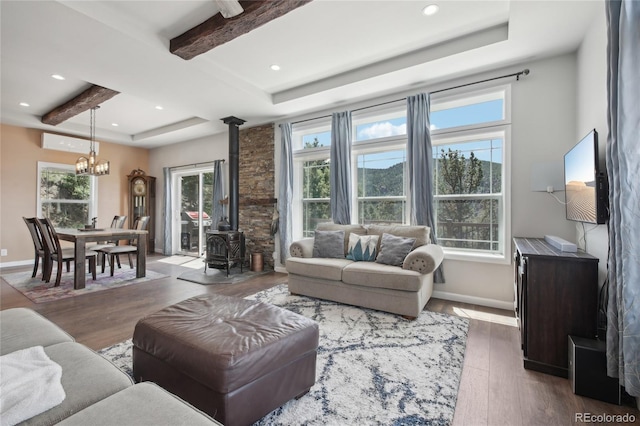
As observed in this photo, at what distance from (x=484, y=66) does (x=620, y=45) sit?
1940mm

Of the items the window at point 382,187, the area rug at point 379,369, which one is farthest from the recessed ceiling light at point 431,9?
the area rug at point 379,369

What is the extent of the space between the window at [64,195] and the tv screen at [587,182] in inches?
334

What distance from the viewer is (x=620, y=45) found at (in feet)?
4.89

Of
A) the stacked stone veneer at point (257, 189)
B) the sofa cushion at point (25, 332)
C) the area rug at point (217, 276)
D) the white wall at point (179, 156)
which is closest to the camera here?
the sofa cushion at point (25, 332)

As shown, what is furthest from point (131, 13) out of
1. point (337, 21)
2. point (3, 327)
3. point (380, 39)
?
point (3, 327)

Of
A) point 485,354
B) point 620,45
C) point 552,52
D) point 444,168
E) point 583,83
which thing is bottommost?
point 485,354

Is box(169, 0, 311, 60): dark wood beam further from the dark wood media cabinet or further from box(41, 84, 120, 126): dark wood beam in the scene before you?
the dark wood media cabinet

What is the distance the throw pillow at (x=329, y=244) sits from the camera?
3.72 m

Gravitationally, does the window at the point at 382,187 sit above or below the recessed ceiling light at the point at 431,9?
below

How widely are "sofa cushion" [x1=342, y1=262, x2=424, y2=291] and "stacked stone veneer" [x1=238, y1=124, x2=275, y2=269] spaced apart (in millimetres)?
2380

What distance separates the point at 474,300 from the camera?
133 inches

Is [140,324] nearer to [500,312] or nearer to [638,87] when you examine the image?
[638,87]

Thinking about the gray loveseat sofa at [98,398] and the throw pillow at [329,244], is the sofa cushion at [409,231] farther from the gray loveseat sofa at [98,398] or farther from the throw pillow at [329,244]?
the gray loveseat sofa at [98,398]

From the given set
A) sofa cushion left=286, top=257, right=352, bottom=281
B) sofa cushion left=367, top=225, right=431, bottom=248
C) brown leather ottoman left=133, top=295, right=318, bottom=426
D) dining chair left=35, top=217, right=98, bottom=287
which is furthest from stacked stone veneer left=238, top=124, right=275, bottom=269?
brown leather ottoman left=133, top=295, right=318, bottom=426
